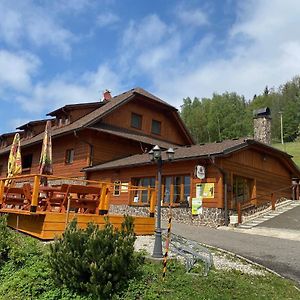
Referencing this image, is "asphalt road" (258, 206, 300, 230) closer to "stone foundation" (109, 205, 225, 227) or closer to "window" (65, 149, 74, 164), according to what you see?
"stone foundation" (109, 205, 225, 227)

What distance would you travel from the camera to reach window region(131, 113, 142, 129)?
83.8ft

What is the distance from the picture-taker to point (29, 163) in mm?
28078

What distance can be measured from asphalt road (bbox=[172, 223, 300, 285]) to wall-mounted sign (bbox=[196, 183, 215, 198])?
6.37 feet

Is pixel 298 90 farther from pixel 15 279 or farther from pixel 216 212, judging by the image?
pixel 15 279

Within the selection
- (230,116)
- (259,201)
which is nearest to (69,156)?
(259,201)

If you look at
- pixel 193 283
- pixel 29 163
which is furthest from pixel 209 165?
pixel 29 163

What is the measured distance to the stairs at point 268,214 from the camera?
1564 centimetres

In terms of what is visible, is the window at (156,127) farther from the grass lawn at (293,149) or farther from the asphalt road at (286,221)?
the grass lawn at (293,149)

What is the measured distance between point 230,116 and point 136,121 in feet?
126

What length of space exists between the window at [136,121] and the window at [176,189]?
8091 mm

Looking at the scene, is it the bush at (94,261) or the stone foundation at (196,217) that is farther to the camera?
the stone foundation at (196,217)

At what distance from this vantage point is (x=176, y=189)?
17.9m

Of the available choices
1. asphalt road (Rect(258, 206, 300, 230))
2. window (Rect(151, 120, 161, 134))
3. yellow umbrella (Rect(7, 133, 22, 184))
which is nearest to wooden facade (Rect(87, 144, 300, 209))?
asphalt road (Rect(258, 206, 300, 230))

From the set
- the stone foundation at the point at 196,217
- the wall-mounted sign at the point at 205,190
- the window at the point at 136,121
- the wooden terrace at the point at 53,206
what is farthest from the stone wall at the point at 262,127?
the wooden terrace at the point at 53,206
